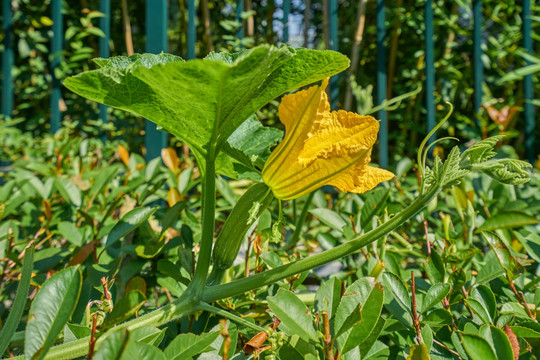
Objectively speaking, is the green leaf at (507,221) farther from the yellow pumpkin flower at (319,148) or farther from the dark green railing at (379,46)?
the dark green railing at (379,46)

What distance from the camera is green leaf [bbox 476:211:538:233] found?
2.29ft

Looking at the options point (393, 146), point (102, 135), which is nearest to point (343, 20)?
point (393, 146)

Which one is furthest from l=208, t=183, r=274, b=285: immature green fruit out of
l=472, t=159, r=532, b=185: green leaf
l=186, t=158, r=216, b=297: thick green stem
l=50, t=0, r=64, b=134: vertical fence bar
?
l=50, t=0, r=64, b=134: vertical fence bar

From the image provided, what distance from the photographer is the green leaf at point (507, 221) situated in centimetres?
70

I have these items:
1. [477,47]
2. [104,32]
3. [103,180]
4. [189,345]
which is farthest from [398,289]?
→ [104,32]

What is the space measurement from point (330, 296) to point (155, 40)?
1072mm

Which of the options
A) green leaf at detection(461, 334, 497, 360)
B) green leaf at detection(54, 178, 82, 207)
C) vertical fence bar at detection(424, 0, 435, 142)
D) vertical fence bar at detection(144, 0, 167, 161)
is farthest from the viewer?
vertical fence bar at detection(424, 0, 435, 142)

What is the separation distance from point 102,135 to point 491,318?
203 cm

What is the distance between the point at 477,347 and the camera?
418 mm

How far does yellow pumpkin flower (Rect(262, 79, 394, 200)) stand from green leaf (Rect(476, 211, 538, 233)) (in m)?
0.36

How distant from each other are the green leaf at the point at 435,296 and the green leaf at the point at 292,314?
0.16 meters

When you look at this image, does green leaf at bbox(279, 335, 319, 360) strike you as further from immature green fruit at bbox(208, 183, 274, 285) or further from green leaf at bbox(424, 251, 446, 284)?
green leaf at bbox(424, 251, 446, 284)

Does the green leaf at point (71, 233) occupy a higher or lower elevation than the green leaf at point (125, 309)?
lower

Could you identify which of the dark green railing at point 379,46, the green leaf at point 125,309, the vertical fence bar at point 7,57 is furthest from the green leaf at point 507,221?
the vertical fence bar at point 7,57
